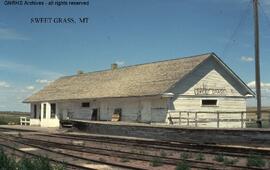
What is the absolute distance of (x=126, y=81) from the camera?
37750mm

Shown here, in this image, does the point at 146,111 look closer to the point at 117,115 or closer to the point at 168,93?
the point at 168,93

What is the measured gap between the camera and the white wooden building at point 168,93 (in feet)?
103

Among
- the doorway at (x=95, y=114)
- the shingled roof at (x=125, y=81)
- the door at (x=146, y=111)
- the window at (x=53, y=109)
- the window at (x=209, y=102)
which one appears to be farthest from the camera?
the window at (x=53, y=109)

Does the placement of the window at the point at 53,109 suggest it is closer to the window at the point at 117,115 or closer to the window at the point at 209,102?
the window at the point at 117,115

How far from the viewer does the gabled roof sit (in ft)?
106

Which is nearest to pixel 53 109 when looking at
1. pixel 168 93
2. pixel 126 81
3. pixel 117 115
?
pixel 126 81

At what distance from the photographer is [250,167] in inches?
504

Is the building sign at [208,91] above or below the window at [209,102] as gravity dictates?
above

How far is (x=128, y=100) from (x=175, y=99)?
4304 millimetres

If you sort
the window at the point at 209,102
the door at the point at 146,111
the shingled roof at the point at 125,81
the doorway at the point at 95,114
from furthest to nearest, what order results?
1. the doorway at the point at 95,114
2. the window at the point at 209,102
3. the shingled roof at the point at 125,81
4. the door at the point at 146,111

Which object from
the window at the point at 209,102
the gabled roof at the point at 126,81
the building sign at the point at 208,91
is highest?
the gabled roof at the point at 126,81

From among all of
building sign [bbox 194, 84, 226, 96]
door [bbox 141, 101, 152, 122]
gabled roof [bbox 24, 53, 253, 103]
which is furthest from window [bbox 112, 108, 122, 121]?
building sign [bbox 194, 84, 226, 96]

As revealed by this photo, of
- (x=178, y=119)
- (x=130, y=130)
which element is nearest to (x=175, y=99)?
(x=178, y=119)

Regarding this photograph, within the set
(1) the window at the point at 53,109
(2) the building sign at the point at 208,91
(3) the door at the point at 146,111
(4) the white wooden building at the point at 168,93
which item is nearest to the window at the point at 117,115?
(4) the white wooden building at the point at 168,93
